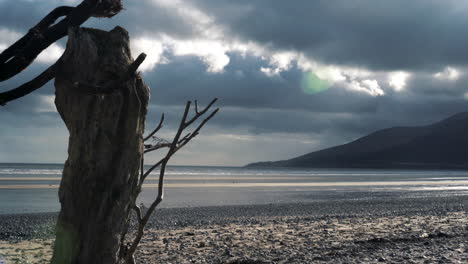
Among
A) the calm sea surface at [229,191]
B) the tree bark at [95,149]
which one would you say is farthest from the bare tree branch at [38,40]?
the calm sea surface at [229,191]

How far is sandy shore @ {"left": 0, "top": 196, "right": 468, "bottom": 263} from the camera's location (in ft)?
30.9

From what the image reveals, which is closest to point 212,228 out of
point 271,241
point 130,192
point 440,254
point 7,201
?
point 271,241

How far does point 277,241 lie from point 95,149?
9049 mm

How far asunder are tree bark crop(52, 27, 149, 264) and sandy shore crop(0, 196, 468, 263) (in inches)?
216

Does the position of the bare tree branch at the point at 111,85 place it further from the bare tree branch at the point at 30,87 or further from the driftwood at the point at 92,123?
the bare tree branch at the point at 30,87

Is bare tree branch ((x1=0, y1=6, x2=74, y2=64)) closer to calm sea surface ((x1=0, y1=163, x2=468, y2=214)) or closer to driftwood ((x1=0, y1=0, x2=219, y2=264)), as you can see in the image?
driftwood ((x1=0, y1=0, x2=219, y2=264))

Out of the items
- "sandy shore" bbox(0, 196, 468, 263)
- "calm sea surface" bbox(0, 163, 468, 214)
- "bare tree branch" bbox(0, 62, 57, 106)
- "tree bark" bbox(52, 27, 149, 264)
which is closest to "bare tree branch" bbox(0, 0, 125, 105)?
"bare tree branch" bbox(0, 62, 57, 106)

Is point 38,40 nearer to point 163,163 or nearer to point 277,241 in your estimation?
point 163,163

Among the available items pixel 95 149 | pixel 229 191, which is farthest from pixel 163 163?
pixel 229 191

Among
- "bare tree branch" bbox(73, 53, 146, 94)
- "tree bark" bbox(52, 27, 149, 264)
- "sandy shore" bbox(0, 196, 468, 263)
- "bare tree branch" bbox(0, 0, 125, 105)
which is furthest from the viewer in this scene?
"sandy shore" bbox(0, 196, 468, 263)

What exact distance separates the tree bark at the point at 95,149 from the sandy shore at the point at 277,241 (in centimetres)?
549

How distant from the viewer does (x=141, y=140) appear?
4.09 meters

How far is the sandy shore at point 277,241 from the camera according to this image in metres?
9.43

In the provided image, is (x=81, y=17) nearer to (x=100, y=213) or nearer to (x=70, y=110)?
(x=70, y=110)
